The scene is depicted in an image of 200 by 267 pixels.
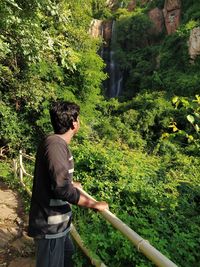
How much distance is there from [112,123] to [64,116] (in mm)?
13945

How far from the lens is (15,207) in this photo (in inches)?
271

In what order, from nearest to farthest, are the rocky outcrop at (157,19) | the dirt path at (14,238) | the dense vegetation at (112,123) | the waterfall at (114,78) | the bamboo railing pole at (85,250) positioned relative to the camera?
the bamboo railing pole at (85,250)
the dense vegetation at (112,123)
the dirt path at (14,238)
the waterfall at (114,78)
the rocky outcrop at (157,19)

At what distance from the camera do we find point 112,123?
16641 millimetres

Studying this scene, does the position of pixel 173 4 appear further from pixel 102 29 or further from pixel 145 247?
pixel 145 247

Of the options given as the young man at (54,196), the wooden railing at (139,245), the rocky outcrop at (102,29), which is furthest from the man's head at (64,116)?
the rocky outcrop at (102,29)

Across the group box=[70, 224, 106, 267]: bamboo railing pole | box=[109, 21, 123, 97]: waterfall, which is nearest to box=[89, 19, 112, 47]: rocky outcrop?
box=[109, 21, 123, 97]: waterfall

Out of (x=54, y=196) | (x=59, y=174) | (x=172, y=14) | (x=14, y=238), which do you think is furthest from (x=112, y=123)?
(x=172, y=14)

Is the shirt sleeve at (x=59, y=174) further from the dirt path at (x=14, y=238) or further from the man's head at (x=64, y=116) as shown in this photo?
the dirt path at (x=14, y=238)

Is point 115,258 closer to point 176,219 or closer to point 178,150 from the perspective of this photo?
point 176,219

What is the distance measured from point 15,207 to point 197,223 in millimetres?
3445

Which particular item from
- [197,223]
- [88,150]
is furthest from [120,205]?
[88,150]

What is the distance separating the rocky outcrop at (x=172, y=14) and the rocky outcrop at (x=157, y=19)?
91 centimetres

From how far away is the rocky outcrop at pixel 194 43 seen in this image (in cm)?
2434

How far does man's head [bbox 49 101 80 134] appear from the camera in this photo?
2.73 meters
